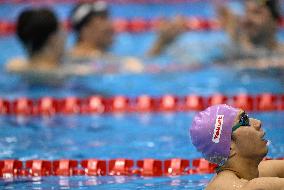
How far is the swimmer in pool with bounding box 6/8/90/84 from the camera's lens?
734 cm

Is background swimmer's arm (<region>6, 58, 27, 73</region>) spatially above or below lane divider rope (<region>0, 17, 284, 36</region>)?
below

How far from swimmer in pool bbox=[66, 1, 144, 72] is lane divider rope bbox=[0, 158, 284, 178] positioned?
300 centimetres

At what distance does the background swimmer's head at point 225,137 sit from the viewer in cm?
366

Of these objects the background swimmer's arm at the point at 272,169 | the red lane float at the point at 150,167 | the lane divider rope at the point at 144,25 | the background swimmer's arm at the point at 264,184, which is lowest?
the background swimmer's arm at the point at 264,184

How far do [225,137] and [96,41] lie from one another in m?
4.49

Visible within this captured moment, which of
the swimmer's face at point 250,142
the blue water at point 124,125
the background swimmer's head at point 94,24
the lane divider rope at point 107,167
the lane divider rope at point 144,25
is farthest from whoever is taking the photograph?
the lane divider rope at point 144,25

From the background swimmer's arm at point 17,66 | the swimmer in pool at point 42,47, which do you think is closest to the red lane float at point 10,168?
the swimmer in pool at point 42,47

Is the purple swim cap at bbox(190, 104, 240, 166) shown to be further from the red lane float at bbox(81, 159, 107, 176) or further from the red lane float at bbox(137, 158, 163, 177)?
the red lane float at bbox(81, 159, 107, 176)

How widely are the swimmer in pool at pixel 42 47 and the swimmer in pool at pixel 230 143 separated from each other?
151 inches

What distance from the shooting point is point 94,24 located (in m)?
7.91

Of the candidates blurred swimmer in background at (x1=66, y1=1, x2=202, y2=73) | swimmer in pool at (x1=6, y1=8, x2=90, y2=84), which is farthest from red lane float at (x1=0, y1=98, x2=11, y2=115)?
blurred swimmer in background at (x1=66, y1=1, x2=202, y2=73)

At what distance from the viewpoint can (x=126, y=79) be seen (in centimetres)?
761

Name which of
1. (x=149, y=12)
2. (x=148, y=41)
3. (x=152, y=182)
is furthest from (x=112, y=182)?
(x=149, y=12)

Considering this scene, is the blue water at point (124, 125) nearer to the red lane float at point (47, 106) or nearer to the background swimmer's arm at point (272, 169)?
the red lane float at point (47, 106)
